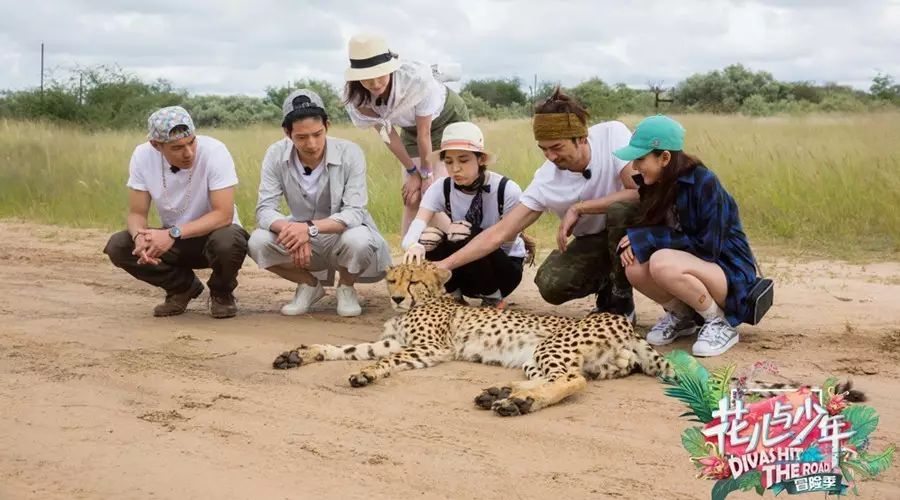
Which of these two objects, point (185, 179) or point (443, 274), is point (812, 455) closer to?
point (443, 274)

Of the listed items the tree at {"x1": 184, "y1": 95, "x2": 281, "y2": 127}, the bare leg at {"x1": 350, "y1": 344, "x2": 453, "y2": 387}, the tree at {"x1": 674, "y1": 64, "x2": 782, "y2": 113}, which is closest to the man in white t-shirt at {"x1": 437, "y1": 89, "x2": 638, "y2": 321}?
the bare leg at {"x1": 350, "y1": 344, "x2": 453, "y2": 387}

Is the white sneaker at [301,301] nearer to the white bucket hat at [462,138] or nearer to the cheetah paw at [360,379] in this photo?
the white bucket hat at [462,138]

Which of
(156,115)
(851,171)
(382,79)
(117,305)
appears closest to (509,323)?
(382,79)

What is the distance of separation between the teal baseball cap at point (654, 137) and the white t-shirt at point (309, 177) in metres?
1.88

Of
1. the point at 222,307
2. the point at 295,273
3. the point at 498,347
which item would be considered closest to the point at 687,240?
the point at 498,347

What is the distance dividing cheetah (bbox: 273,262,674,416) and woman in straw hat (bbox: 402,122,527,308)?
0.23 meters

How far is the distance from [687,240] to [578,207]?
59 cm

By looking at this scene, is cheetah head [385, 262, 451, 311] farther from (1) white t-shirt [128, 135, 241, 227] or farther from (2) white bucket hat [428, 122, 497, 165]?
(1) white t-shirt [128, 135, 241, 227]

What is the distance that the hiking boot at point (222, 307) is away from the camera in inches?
243

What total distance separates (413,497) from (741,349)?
2.32 meters

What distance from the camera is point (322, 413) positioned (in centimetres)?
424

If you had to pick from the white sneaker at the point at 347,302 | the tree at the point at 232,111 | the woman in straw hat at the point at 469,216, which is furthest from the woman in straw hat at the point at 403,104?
the tree at the point at 232,111

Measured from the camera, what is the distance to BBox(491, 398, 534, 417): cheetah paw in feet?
13.6

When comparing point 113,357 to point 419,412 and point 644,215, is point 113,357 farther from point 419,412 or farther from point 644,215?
point 644,215
